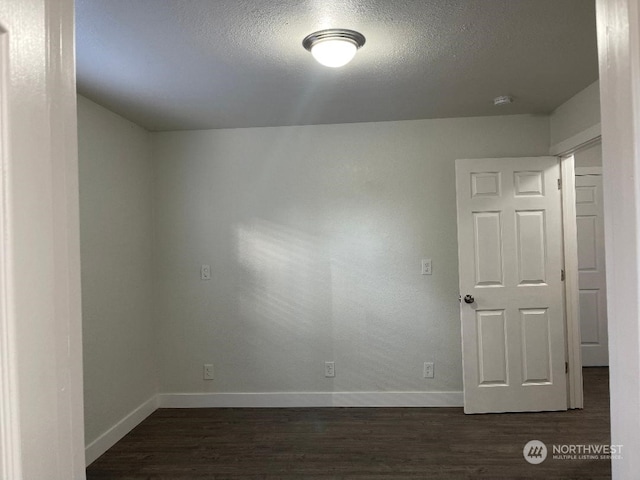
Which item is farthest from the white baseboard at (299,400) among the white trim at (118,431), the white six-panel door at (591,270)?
the white six-panel door at (591,270)

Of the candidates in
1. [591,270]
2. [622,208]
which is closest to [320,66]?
[622,208]

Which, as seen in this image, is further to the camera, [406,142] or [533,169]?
[406,142]

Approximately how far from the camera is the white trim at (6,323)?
0.55m

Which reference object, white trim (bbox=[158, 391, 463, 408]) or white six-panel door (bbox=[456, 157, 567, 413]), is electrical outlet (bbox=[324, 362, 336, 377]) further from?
white six-panel door (bbox=[456, 157, 567, 413])

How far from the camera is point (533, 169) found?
368cm

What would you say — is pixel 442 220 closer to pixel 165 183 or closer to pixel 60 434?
pixel 165 183

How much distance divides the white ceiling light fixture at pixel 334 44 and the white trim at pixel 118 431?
2.77 metres

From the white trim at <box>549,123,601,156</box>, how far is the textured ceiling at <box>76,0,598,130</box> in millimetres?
294

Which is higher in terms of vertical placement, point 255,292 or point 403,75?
point 403,75

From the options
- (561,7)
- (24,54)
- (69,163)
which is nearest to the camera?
(24,54)

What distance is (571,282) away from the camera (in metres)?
3.73

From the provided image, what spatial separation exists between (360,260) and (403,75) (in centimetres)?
165

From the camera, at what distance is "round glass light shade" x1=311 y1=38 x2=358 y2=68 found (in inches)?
86.6

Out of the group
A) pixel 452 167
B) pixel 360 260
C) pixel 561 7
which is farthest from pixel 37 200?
pixel 452 167
